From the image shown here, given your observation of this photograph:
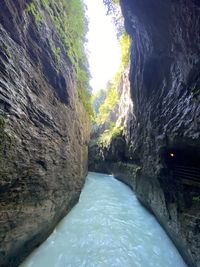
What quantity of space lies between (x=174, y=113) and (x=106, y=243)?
3835 millimetres

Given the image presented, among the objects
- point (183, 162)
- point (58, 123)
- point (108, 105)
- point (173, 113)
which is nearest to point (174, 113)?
point (173, 113)

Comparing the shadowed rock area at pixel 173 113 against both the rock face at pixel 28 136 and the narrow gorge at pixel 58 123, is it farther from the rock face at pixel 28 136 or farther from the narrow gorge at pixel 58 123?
the rock face at pixel 28 136

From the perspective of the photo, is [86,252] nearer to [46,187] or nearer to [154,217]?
[46,187]

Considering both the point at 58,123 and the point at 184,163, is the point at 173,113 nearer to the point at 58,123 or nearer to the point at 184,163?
the point at 184,163

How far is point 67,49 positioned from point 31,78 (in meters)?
3.86

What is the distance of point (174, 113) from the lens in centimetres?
470

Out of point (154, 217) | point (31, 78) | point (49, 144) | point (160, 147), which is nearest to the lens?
point (31, 78)

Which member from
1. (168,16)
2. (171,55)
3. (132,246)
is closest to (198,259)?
(132,246)

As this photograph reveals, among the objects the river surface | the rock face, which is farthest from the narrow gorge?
the river surface

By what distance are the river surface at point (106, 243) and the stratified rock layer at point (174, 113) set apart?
0.47 m

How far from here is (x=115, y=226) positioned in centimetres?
573

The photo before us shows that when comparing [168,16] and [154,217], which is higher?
[168,16]

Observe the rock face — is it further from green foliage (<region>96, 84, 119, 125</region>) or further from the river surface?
green foliage (<region>96, 84, 119, 125</region>)

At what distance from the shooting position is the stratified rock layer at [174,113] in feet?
12.2
